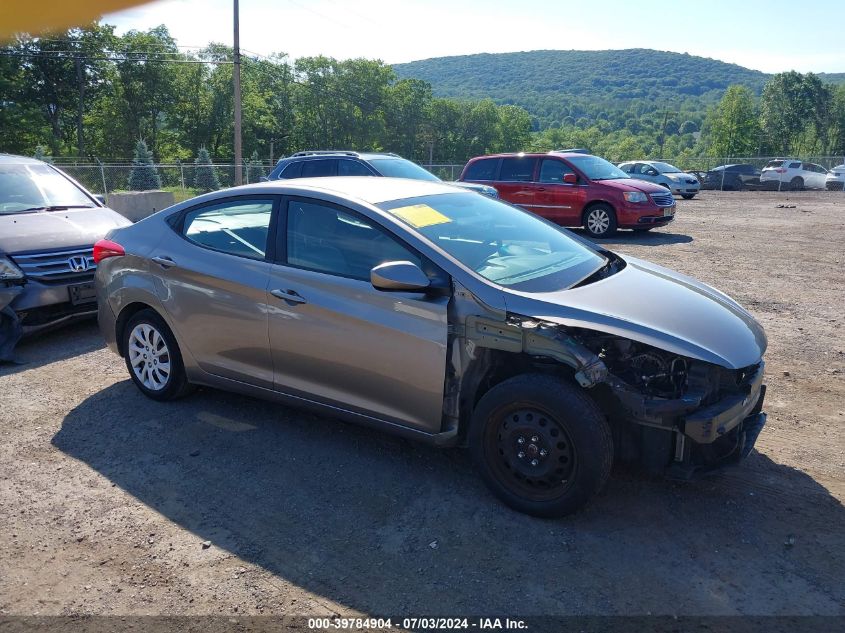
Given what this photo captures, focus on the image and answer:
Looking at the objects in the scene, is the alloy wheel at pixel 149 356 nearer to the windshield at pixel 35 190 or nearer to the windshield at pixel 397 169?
the windshield at pixel 35 190

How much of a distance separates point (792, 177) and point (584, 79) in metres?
163

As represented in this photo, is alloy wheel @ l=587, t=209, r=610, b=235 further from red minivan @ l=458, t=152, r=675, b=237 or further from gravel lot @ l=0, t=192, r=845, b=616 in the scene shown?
gravel lot @ l=0, t=192, r=845, b=616

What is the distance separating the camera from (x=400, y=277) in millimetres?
3506

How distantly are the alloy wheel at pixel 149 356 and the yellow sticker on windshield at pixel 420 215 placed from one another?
210 cm

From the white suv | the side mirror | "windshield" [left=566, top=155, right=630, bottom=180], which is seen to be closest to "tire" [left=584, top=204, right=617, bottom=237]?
"windshield" [left=566, top=155, right=630, bottom=180]

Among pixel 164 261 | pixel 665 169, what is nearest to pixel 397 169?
pixel 164 261

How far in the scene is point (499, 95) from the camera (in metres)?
169

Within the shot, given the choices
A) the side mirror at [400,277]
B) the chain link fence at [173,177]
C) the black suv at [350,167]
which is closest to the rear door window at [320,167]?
the black suv at [350,167]

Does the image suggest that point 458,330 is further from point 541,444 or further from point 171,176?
point 171,176

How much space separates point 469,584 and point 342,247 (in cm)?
207

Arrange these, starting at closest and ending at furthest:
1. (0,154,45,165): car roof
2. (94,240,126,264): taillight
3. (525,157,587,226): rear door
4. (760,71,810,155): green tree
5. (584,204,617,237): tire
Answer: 1. (94,240,126,264): taillight
2. (0,154,45,165): car roof
3. (584,204,617,237): tire
4. (525,157,587,226): rear door
5. (760,71,810,155): green tree

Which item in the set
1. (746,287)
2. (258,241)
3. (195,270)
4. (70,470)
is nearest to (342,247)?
(258,241)

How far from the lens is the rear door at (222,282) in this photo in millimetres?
4281

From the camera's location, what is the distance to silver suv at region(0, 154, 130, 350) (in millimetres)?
6113
